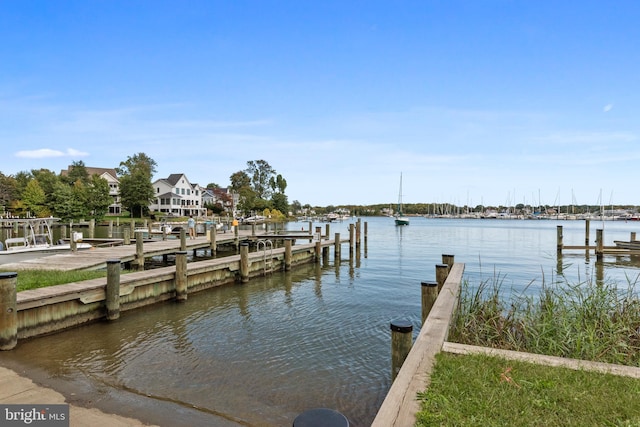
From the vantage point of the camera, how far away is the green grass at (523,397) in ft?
11.1

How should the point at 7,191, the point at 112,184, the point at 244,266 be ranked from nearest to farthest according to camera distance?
the point at 244,266, the point at 7,191, the point at 112,184

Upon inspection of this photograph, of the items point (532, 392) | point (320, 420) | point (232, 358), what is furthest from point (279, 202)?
point (320, 420)

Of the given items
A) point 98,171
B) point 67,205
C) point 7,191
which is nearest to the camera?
point 67,205

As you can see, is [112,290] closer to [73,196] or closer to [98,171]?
[73,196]

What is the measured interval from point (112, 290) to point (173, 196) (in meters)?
70.4

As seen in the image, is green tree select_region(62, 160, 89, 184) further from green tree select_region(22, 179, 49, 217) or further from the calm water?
the calm water

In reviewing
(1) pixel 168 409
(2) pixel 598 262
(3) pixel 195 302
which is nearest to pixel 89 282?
(3) pixel 195 302

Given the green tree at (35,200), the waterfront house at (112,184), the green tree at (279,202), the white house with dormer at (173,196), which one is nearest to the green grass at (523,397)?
the green tree at (35,200)

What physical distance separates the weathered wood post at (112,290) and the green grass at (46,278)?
1.39m

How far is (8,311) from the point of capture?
24.9 ft

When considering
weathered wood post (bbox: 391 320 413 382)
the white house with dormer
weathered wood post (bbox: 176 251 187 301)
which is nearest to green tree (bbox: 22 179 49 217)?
the white house with dormer

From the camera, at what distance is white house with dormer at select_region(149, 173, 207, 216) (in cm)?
7669

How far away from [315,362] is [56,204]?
68.6m

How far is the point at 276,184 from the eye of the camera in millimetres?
113312
